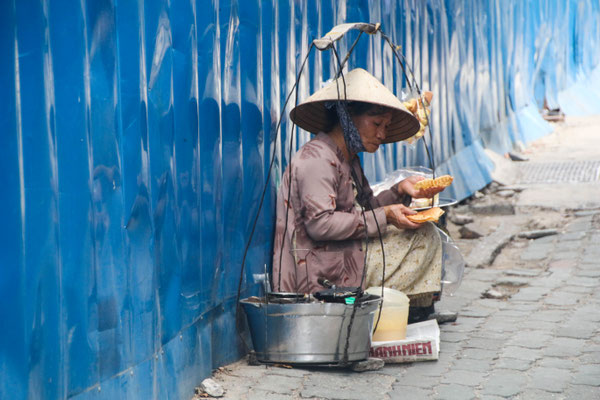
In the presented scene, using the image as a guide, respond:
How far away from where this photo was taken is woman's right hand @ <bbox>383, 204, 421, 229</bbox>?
4.25 meters

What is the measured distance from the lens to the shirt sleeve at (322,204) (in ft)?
13.1

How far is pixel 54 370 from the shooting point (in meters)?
2.46

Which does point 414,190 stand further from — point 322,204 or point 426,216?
point 322,204

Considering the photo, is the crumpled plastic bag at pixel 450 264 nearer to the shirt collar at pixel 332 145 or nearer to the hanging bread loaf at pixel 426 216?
the hanging bread loaf at pixel 426 216

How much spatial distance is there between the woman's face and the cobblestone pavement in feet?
3.60

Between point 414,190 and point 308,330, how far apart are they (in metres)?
1.13

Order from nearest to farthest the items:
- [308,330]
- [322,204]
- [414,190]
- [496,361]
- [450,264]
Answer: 1. [308,330]
2. [322,204]
3. [496,361]
4. [414,190]
5. [450,264]

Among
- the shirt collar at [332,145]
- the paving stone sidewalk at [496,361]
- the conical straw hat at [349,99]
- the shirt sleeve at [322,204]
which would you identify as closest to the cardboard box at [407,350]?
Answer: the paving stone sidewalk at [496,361]

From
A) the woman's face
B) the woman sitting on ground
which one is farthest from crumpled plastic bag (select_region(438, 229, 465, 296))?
the woman's face

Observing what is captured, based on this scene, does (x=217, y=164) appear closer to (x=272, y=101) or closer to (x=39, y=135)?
(x=272, y=101)

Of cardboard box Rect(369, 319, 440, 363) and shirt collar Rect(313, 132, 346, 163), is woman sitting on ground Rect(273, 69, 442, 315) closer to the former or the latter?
shirt collar Rect(313, 132, 346, 163)

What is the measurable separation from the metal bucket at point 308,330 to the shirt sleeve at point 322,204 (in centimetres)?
38

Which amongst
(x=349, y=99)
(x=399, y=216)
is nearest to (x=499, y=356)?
(x=399, y=216)

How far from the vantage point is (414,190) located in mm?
4484
